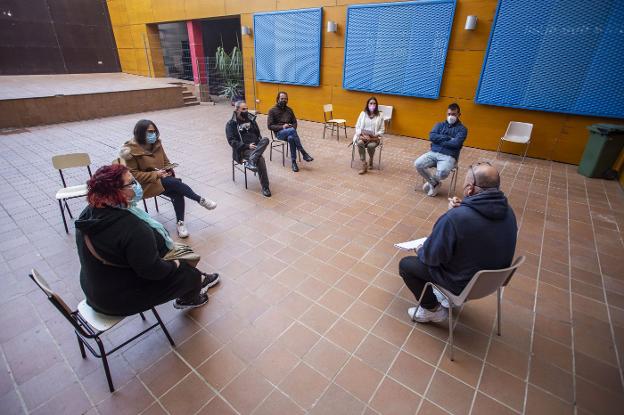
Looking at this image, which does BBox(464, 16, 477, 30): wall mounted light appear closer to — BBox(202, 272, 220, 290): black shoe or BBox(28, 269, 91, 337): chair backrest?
BBox(202, 272, 220, 290): black shoe

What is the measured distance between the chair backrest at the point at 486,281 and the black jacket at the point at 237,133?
3.71m

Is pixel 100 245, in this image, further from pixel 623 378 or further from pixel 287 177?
pixel 287 177

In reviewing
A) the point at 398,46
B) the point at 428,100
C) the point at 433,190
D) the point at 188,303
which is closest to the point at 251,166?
the point at 188,303

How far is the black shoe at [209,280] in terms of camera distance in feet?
8.88

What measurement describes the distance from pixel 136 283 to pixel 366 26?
25.3ft

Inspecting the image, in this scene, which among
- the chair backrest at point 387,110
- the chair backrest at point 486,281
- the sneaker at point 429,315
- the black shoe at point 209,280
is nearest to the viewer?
the chair backrest at point 486,281

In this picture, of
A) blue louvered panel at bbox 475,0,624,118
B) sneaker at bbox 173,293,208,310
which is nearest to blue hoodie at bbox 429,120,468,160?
blue louvered panel at bbox 475,0,624,118

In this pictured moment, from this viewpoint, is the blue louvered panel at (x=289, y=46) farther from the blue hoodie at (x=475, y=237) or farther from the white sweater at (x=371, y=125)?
the blue hoodie at (x=475, y=237)

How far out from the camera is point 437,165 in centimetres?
473

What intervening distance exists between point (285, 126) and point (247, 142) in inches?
45.8

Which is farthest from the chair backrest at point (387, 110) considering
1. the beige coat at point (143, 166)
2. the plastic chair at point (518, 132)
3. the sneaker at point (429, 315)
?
the sneaker at point (429, 315)

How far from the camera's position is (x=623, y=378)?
6.86ft

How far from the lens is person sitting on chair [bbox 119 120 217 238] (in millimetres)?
3309

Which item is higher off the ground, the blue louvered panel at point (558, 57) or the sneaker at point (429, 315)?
the blue louvered panel at point (558, 57)
